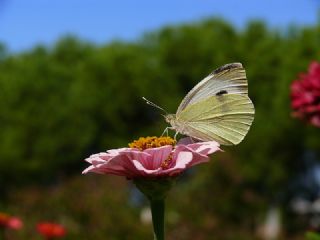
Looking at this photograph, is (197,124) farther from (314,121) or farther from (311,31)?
(311,31)

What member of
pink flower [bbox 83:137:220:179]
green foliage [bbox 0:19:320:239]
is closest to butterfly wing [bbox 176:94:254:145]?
pink flower [bbox 83:137:220:179]

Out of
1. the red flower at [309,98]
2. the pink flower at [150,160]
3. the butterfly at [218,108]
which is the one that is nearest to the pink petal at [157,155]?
the pink flower at [150,160]

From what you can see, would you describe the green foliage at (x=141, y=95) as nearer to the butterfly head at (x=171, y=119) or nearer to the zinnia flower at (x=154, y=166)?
the butterfly head at (x=171, y=119)

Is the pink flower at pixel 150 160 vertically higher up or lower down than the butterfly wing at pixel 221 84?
lower down

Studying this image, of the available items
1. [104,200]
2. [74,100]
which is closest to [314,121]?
[104,200]

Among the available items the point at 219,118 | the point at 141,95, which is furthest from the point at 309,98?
the point at 141,95

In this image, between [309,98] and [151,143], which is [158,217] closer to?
[151,143]
